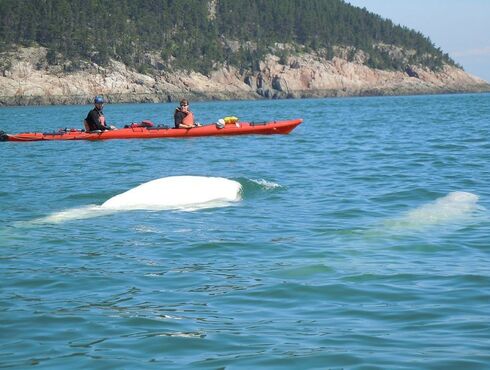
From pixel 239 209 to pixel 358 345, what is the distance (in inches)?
258

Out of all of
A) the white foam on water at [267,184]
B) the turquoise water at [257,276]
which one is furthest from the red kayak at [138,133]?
the white foam on water at [267,184]

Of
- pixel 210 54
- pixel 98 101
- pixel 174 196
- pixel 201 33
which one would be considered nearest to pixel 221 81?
pixel 210 54

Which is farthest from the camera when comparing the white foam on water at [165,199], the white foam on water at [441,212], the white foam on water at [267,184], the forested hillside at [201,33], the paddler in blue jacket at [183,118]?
the forested hillside at [201,33]

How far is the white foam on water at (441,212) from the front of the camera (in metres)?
11.1

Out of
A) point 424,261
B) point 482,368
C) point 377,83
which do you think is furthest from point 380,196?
point 377,83

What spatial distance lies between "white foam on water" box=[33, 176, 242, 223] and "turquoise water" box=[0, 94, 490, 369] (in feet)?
0.29

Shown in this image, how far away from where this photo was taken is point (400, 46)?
604 ft

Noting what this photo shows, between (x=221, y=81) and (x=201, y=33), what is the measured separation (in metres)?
15.3

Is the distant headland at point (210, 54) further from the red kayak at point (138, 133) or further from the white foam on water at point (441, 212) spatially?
the white foam on water at point (441, 212)

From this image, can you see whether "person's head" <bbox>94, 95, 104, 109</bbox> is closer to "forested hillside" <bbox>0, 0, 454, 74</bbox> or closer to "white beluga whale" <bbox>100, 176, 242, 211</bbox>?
"white beluga whale" <bbox>100, 176, 242, 211</bbox>

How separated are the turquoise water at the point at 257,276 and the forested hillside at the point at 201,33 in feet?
376

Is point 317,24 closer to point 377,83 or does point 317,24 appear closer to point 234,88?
point 377,83

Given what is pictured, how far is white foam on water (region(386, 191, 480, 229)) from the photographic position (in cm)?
1114

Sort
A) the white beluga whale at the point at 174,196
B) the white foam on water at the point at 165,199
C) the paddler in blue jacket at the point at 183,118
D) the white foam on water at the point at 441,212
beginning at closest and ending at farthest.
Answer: the white foam on water at the point at 441,212
the white foam on water at the point at 165,199
the white beluga whale at the point at 174,196
the paddler in blue jacket at the point at 183,118
